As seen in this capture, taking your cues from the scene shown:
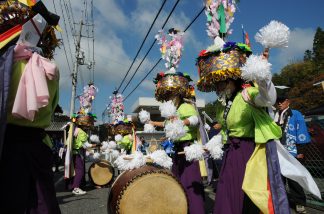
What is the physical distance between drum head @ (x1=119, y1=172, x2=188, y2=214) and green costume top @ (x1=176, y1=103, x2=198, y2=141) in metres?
0.93

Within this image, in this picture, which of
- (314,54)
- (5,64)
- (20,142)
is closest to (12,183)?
(20,142)

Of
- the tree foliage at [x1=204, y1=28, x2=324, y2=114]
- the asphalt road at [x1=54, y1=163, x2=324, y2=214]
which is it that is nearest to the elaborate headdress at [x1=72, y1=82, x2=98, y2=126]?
the asphalt road at [x1=54, y1=163, x2=324, y2=214]

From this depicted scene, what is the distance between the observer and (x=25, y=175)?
6.72 feet

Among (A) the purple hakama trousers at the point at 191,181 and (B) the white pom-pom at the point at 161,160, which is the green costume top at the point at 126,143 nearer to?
(A) the purple hakama trousers at the point at 191,181

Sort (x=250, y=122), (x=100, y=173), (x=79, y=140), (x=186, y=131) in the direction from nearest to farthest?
(x=250, y=122) → (x=186, y=131) → (x=79, y=140) → (x=100, y=173)

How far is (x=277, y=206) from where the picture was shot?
259 cm

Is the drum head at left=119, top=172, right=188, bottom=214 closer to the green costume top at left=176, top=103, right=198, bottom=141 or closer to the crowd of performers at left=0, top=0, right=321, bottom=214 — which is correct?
the crowd of performers at left=0, top=0, right=321, bottom=214

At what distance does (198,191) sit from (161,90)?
1.46 meters

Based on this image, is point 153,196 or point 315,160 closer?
point 153,196

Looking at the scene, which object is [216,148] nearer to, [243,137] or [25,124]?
[243,137]

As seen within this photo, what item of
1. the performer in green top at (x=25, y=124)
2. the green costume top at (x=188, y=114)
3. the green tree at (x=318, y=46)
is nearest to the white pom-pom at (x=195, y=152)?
the green costume top at (x=188, y=114)

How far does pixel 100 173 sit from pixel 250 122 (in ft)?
21.5

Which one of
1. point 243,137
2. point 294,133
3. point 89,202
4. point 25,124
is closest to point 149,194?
point 243,137

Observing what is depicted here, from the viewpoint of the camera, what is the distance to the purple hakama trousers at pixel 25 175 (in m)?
1.98
